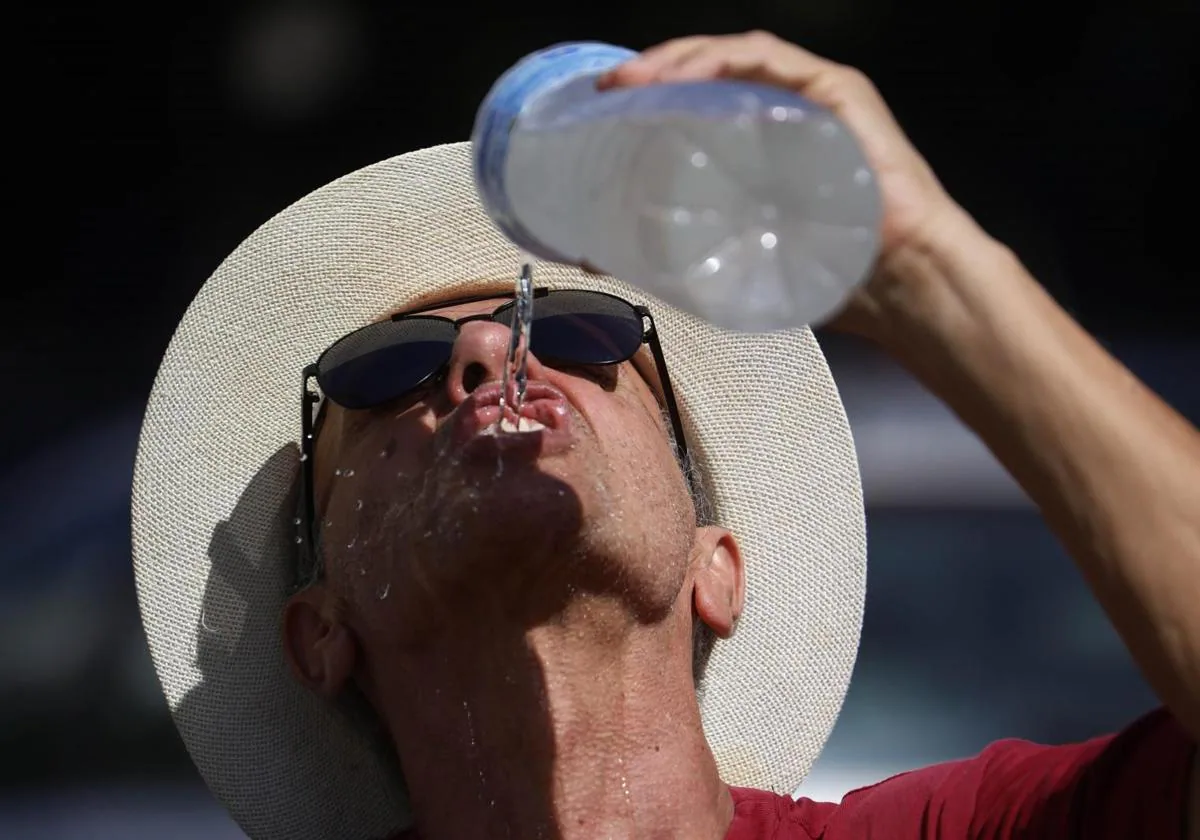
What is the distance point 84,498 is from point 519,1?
146 centimetres

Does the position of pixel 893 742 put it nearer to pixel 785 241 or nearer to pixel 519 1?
pixel 519 1

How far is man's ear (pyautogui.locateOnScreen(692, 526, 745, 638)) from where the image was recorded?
186 cm

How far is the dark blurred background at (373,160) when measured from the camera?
2879 mm

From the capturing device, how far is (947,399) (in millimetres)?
1190

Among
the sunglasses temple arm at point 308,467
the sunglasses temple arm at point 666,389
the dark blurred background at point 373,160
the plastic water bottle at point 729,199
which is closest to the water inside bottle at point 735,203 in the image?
the plastic water bottle at point 729,199

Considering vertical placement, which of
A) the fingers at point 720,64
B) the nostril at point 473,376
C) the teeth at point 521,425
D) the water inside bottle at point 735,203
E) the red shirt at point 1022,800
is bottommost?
the red shirt at point 1022,800

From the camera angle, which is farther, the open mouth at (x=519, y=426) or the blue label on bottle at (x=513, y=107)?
the open mouth at (x=519, y=426)

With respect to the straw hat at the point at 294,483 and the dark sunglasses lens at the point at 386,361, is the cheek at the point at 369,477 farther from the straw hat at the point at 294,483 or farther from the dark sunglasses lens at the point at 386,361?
the straw hat at the point at 294,483

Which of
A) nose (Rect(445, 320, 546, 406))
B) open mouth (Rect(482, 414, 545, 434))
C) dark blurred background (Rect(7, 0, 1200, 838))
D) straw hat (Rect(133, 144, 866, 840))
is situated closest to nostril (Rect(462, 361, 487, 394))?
nose (Rect(445, 320, 546, 406))

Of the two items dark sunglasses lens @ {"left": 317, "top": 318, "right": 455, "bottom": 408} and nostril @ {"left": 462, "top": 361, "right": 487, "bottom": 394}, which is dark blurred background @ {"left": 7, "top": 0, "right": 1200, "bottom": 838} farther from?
nostril @ {"left": 462, "top": 361, "right": 487, "bottom": 394}

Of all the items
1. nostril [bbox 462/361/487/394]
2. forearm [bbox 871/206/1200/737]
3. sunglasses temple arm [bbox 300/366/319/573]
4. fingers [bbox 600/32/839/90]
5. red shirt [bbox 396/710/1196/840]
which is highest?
fingers [bbox 600/32/839/90]

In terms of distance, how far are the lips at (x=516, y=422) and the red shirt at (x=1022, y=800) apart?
57 centimetres

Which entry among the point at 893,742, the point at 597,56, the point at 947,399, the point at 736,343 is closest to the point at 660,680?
the point at 736,343

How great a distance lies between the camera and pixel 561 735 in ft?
5.46
